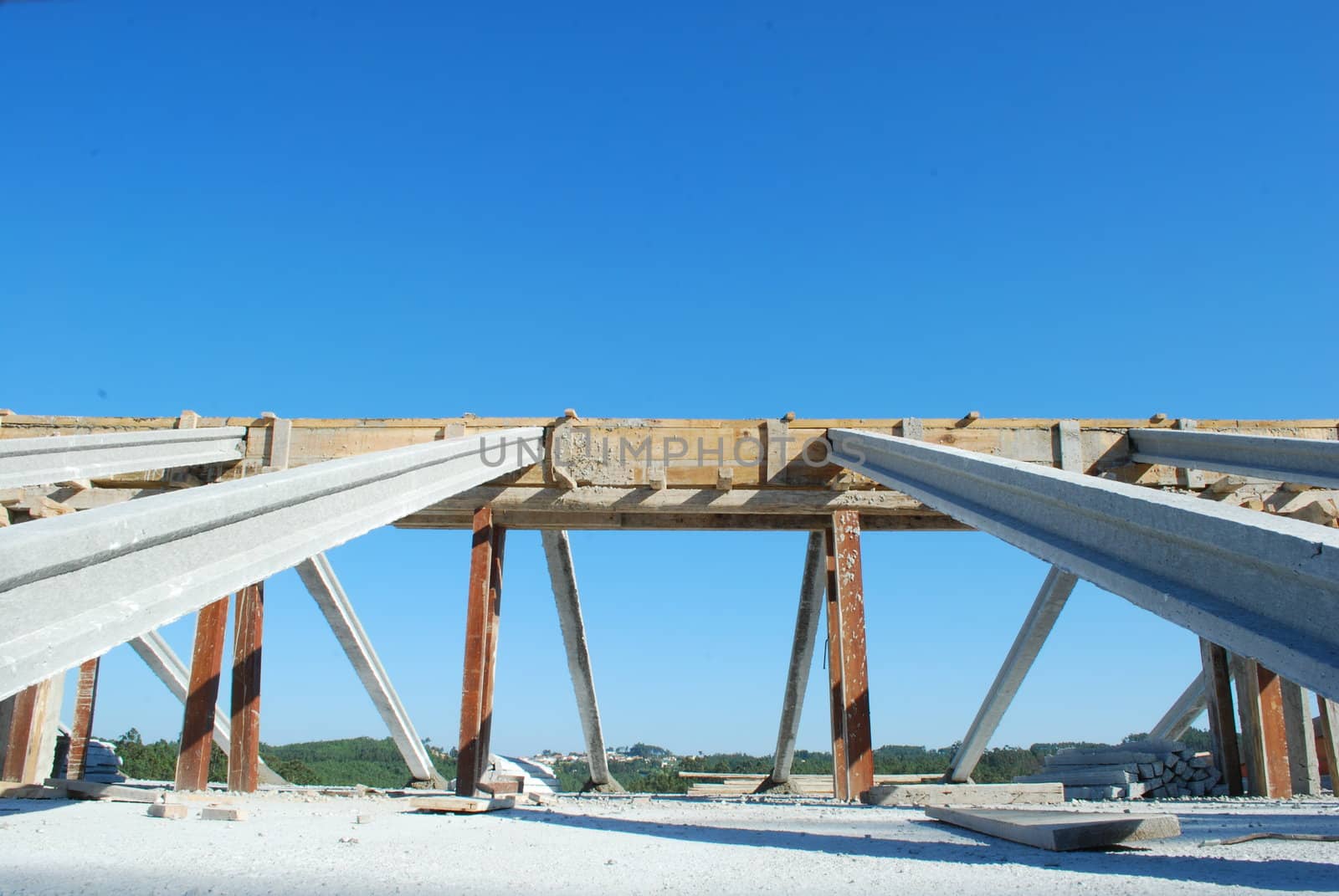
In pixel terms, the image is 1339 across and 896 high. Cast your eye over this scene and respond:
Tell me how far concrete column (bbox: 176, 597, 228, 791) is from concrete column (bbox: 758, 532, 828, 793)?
6.70 m

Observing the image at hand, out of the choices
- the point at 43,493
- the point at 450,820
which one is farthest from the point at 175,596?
the point at 43,493

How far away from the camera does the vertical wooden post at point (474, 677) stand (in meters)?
9.94

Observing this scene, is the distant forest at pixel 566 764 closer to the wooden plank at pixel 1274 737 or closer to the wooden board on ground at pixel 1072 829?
the wooden plank at pixel 1274 737

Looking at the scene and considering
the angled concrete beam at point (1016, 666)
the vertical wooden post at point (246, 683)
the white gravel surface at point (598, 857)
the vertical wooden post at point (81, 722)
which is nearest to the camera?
the white gravel surface at point (598, 857)

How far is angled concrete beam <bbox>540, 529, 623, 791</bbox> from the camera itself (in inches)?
501

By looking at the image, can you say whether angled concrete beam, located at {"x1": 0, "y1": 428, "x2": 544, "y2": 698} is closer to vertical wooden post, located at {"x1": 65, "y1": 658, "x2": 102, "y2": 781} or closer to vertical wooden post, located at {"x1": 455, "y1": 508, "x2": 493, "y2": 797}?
vertical wooden post, located at {"x1": 455, "y1": 508, "x2": 493, "y2": 797}

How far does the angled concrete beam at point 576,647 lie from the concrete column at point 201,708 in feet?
12.8

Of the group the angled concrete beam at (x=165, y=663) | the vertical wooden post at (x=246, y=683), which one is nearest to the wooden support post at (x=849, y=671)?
the vertical wooden post at (x=246, y=683)

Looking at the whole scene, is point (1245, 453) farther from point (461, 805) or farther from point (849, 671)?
point (461, 805)

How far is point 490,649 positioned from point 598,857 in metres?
6.07

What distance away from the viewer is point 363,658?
14562mm

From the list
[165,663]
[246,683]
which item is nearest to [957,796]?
[246,683]

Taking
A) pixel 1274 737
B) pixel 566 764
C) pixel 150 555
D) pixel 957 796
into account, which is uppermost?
pixel 150 555

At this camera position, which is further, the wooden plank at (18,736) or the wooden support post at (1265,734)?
the wooden support post at (1265,734)
